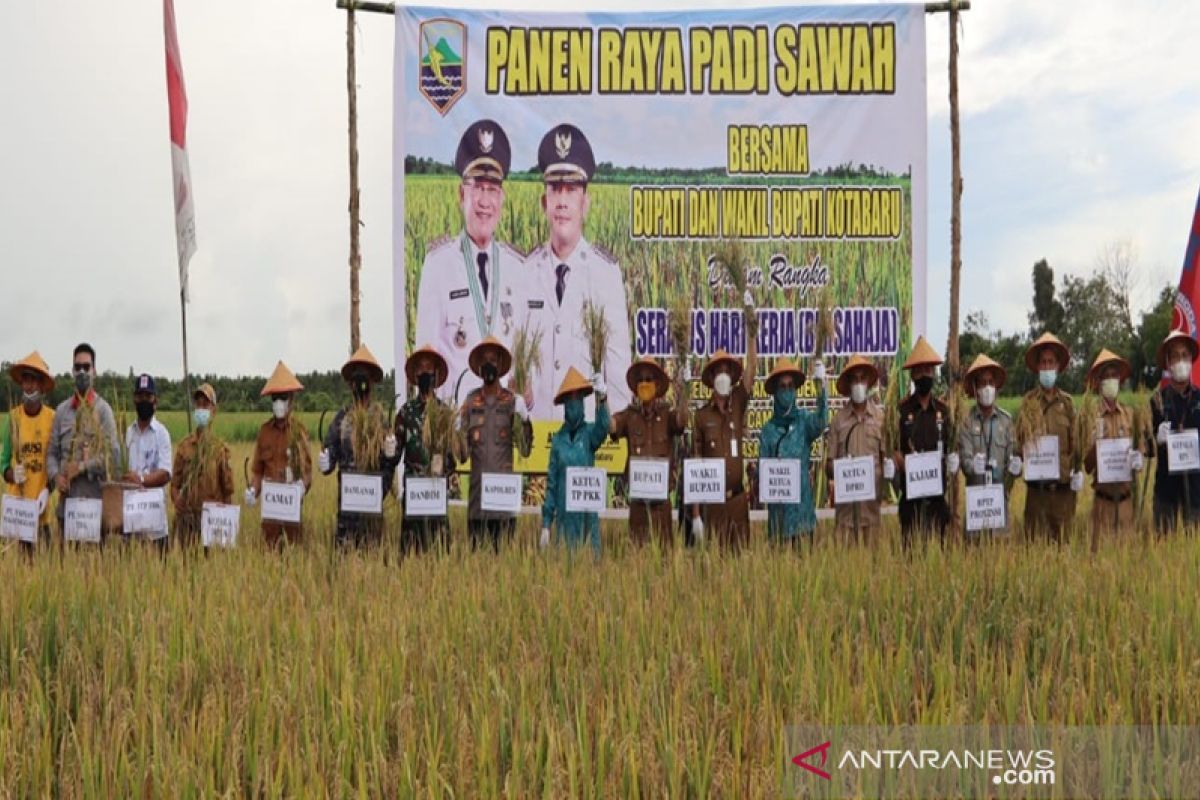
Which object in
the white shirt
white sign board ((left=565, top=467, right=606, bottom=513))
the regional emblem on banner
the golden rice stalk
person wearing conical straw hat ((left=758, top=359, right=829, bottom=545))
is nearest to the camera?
white sign board ((left=565, top=467, right=606, bottom=513))

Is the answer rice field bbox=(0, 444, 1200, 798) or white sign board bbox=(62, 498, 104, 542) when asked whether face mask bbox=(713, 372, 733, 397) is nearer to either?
rice field bbox=(0, 444, 1200, 798)

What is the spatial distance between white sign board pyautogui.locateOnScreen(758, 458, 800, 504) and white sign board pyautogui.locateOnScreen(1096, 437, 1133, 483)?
7.72 ft

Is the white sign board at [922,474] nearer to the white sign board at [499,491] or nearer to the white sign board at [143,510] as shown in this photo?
the white sign board at [499,491]

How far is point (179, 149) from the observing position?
10289 mm

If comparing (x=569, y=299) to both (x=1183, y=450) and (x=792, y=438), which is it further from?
(x=1183, y=450)

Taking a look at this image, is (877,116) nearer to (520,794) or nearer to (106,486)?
(106,486)

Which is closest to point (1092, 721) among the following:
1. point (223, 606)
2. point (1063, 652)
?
point (1063, 652)

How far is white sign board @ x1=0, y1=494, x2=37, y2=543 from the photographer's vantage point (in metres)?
7.85

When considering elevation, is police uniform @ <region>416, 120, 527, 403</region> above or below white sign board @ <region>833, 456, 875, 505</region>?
above

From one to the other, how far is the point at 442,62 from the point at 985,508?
6.30 metres

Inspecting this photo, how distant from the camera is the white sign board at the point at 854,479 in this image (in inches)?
306

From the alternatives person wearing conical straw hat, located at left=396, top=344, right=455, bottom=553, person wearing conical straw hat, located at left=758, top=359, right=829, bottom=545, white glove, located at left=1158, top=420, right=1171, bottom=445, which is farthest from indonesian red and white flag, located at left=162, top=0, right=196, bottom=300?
white glove, located at left=1158, top=420, right=1171, bottom=445

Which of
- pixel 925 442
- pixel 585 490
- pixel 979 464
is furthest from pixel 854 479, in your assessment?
pixel 585 490

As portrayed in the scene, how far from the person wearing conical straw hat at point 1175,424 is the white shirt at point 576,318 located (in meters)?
4.41
